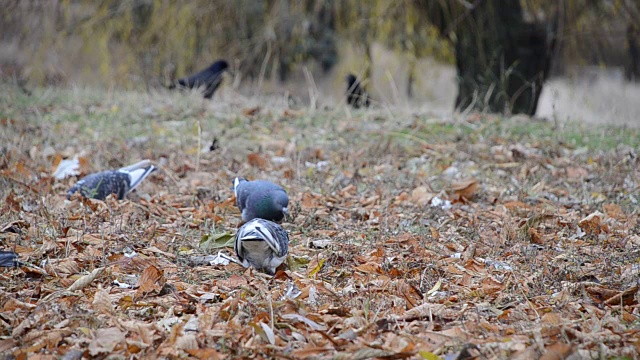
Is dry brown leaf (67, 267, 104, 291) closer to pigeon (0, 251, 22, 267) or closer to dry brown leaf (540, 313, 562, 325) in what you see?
pigeon (0, 251, 22, 267)

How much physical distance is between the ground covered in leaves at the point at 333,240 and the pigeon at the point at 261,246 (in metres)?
0.10

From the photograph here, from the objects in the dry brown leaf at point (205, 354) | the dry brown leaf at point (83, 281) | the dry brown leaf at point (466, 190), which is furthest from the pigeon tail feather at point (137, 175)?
the dry brown leaf at point (205, 354)

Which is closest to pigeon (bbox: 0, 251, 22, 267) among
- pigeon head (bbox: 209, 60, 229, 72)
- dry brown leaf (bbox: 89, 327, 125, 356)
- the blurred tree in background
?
dry brown leaf (bbox: 89, 327, 125, 356)

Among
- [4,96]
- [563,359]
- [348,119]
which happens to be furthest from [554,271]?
[4,96]

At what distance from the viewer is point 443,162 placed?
6160mm

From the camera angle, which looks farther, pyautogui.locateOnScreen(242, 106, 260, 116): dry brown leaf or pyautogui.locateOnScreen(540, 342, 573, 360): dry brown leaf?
pyautogui.locateOnScreen(242, 106, 260, 116): dry brown leaf

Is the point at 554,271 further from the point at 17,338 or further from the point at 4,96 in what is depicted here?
the point at 4,96

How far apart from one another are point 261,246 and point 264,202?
854mm

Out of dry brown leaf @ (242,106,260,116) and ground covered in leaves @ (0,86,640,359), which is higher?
ground covered in leaves @ (0,86,640,359)

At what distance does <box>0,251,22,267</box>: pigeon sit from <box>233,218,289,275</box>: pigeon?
3.66 ft

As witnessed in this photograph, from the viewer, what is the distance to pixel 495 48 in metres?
9.13

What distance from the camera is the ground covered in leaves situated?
278 centimetres

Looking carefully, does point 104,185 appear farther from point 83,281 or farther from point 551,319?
point 551,319

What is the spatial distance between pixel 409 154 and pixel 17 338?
427 cm
